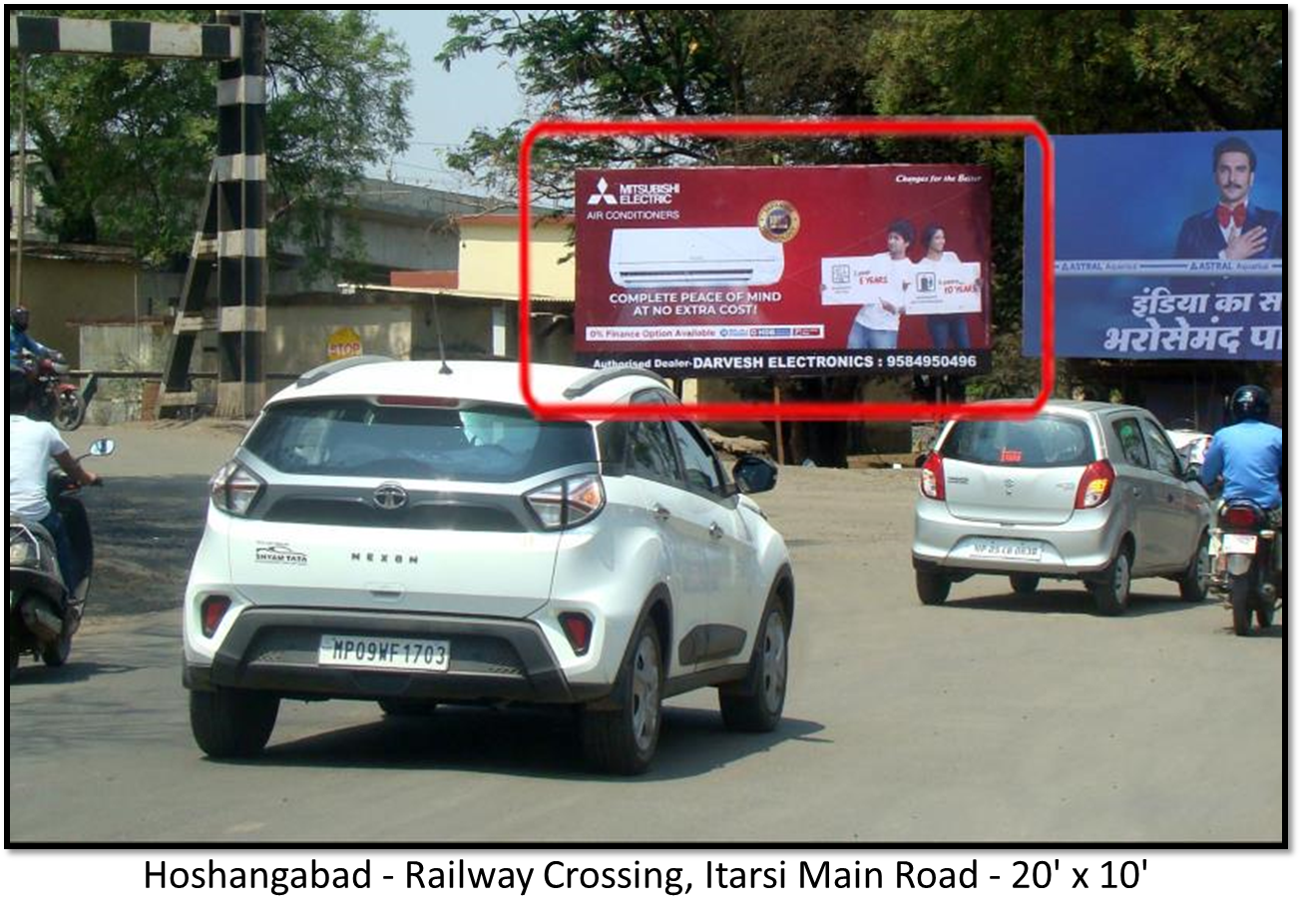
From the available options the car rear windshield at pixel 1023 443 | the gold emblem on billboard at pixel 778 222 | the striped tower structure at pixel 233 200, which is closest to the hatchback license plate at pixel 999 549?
the car rear windshield at pixel 1023 443

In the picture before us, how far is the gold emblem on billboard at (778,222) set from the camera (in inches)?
462

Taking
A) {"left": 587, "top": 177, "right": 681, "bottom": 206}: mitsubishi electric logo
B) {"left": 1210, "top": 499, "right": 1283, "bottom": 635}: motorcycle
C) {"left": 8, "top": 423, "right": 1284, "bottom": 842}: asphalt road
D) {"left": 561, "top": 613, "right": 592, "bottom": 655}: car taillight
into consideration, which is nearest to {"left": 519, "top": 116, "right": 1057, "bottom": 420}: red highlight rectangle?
{"left": 561, "top": 613, "right": 592, "bottom": 655}: car taillight

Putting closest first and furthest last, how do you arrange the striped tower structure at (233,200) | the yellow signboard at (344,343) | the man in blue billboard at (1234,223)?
1. the man in blue billboard at (1234,223)
2. the striped tower structure at (233,200)
3. the yellow signboard at (344,343)

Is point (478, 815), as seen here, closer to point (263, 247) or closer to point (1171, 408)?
point (1171, 408)

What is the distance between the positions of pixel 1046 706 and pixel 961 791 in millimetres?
873

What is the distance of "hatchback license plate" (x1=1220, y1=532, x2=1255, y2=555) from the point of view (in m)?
4.76

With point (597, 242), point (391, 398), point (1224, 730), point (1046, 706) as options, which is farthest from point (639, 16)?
point (597, 242)

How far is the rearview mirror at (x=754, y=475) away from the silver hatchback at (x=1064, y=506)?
70 cm

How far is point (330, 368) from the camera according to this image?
7.16 metres

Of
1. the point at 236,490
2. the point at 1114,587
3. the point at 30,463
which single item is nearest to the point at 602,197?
the point at 30,463

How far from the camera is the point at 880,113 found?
7941 millimetres

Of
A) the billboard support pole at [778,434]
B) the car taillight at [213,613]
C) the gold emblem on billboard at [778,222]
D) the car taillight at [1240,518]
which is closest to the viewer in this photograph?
the car taillight at [1240,518]

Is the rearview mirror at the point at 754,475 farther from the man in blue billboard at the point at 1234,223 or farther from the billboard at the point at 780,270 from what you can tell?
the man in blue billboard at the point at 1234,223

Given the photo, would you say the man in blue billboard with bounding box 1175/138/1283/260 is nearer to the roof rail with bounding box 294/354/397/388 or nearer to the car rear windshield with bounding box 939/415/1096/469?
the car rear windshield with bounding box 939/415/1096/469
